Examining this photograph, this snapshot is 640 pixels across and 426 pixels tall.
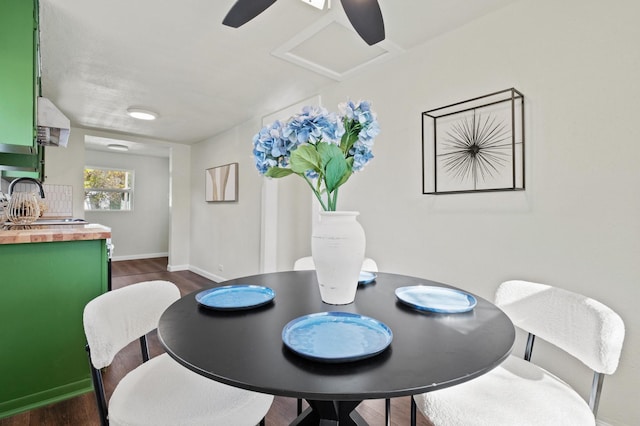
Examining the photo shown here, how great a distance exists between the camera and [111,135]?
5.04 metres

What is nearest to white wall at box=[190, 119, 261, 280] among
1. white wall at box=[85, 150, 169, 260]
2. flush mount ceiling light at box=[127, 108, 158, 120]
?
flush mount ceiling light at box=[127, 108, 158, 120]

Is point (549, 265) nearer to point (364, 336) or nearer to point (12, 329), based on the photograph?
point (364, 336)

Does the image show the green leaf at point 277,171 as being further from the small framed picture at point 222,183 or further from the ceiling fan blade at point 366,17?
the small framed picture at point 222,183

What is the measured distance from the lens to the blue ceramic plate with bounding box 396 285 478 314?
39.2 inches

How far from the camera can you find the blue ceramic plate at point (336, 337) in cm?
67

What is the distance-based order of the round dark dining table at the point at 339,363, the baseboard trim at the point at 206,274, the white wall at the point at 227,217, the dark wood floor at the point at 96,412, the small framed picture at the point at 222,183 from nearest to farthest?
the round dark dining table at the point at 339,363 → the dark wood floor at the point at 96,412 → the white wall at the point at 227,217 → the small framed picture at the point at 222,183 → the baseboard trim at the point at 206,274

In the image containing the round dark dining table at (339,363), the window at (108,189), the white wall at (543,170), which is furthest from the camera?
the window at (108,189)

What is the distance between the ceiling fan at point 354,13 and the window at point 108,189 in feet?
22.3

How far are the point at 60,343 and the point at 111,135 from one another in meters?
4.20

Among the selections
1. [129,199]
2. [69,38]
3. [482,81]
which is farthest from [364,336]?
[129,199]

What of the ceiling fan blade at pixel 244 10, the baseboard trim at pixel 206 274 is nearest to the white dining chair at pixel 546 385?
the ceiling fan blade at pixel 244 10

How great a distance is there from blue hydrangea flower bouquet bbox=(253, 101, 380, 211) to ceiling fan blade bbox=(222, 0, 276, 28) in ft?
2.20

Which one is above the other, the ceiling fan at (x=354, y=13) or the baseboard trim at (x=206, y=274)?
the ceiling fan at (x=354, y=13)

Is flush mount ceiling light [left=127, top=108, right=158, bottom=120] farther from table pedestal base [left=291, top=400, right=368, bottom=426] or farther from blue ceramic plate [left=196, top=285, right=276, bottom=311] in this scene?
table pedestal base [left=291, top=400, right=368, bottom=426]
